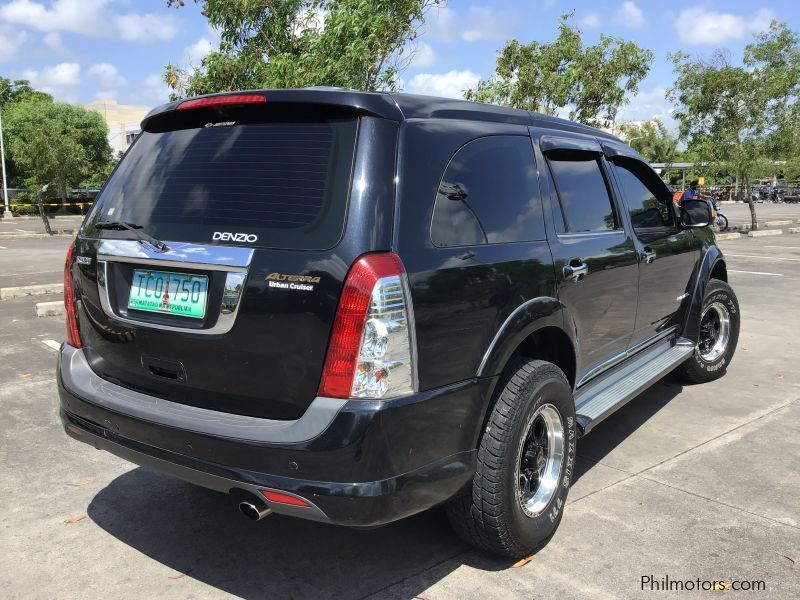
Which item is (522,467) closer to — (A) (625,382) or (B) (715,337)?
(A) (625,382)

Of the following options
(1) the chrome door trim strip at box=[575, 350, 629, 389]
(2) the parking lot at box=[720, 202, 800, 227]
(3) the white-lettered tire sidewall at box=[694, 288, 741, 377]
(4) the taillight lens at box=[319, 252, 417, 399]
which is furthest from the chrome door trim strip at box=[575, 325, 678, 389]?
(2) the parking lot at box=[720, 202, 800, 227]

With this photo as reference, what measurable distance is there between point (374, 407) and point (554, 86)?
13.1 metres

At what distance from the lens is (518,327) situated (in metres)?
2.85

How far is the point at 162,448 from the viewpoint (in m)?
2.62

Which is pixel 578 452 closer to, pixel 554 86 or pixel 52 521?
pixel 52 521

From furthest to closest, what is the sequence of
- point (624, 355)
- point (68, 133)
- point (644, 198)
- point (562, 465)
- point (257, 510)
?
point (68, 133)
point (644, 198)
point (624, 355)
point (562, 465)
point (257, 510)

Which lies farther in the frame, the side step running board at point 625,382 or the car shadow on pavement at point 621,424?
the car shadow on pavement at point 621,424

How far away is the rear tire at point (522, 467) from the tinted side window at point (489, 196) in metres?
0.61

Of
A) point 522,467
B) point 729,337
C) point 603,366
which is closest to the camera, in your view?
point 522,467

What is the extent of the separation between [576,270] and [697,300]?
233cm

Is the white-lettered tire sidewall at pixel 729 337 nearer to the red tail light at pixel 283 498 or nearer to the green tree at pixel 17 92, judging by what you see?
the red tail light at pixel 283 498

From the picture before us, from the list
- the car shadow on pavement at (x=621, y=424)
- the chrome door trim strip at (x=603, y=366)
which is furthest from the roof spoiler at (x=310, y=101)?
the car shadow on pavement at (x=621, y=424)

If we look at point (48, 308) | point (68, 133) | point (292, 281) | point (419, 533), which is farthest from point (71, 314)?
point (68, 133)

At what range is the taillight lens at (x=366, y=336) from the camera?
2.29m
